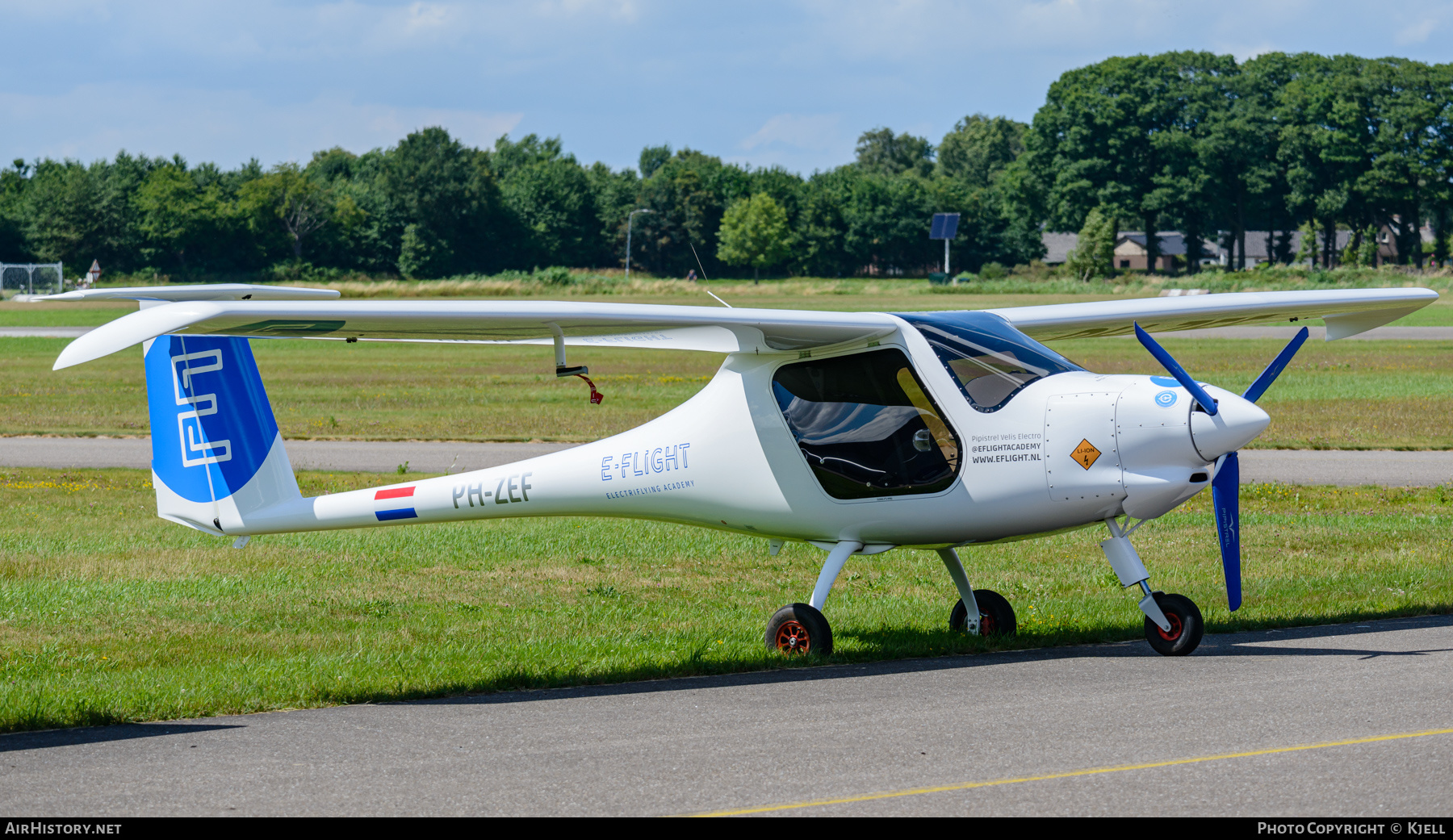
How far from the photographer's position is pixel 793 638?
9.24 metres

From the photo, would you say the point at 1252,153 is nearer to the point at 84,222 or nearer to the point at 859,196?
the point at 859,196

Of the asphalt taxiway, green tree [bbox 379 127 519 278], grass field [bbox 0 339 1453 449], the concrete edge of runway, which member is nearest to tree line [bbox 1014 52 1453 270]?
green tree [bbox 379 127 519 278]

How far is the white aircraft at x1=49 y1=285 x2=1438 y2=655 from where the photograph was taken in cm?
830

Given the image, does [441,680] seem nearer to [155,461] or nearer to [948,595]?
Result: [155,461]

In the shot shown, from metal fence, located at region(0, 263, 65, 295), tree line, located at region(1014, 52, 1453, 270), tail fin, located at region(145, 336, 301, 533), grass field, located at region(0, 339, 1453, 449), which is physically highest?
tree line, located at region(1014, 52, 1453, 270)

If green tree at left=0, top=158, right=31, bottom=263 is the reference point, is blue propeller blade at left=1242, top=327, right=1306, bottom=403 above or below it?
A: below

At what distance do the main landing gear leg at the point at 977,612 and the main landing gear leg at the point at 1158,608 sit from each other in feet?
3.83

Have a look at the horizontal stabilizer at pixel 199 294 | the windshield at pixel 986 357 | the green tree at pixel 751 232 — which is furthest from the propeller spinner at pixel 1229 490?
the green tree at pixel 751 232

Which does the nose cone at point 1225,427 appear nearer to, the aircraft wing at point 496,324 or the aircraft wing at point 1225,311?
the aircraft wing at point 496,324

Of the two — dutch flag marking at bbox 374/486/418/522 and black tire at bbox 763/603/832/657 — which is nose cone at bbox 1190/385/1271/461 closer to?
black tire at bbox 763/603/832/657

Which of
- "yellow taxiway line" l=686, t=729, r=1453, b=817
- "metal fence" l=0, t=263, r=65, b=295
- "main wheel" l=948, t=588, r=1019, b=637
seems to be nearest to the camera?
"yellow taxiway line" l=686, t=729, r=1453, b=817

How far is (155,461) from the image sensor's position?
10.4 metres

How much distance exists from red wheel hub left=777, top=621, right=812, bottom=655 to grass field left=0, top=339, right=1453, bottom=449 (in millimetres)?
14294

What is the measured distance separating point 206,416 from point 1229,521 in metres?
7.27
